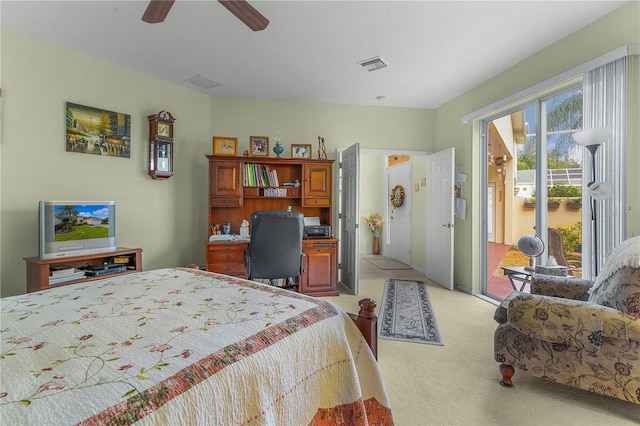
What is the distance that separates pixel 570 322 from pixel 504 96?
280 cm

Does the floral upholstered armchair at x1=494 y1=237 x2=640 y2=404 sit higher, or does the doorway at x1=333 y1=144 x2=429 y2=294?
the doorway at x1=333 y1=144 x2=429 y2=294

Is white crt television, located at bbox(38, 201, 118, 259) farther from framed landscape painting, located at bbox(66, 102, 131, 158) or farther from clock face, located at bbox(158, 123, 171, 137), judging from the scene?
clock face, located at bbox(158, 123, 171, 137)

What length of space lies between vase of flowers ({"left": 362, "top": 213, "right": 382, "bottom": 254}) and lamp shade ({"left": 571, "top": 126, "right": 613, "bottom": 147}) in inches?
206

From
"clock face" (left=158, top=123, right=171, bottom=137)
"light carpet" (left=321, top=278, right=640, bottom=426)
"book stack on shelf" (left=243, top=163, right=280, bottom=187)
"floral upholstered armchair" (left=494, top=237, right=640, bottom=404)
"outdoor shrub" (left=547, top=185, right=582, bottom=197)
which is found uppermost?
"clock face" (left=158, top=123, right=171, bottom=137)

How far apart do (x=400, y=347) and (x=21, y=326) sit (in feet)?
7.85

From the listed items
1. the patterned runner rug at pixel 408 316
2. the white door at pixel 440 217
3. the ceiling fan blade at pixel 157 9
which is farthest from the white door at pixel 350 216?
the ceiling fan blade at pixel 157 9

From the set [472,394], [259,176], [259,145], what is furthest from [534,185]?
[259,145]

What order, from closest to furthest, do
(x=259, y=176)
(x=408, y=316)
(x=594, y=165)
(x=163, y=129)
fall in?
(x=594, y=165)
(x=408, y=316)
(x=163, y=129)
(x=259, y=176)

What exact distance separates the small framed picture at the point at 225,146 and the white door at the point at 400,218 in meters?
3.67

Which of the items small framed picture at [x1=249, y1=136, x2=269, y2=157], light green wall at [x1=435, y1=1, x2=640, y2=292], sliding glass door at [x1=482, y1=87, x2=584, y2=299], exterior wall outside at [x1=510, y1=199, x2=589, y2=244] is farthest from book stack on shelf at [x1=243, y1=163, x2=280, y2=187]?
exterior wall outside at [x1=510, y1=199, x2=589, y2=244]

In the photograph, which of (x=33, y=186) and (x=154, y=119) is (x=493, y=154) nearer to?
(x=154, y=119)

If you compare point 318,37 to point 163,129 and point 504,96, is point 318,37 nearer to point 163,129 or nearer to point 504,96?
point 163,129

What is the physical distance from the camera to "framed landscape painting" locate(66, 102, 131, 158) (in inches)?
128

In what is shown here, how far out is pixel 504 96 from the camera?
12.0 feet
